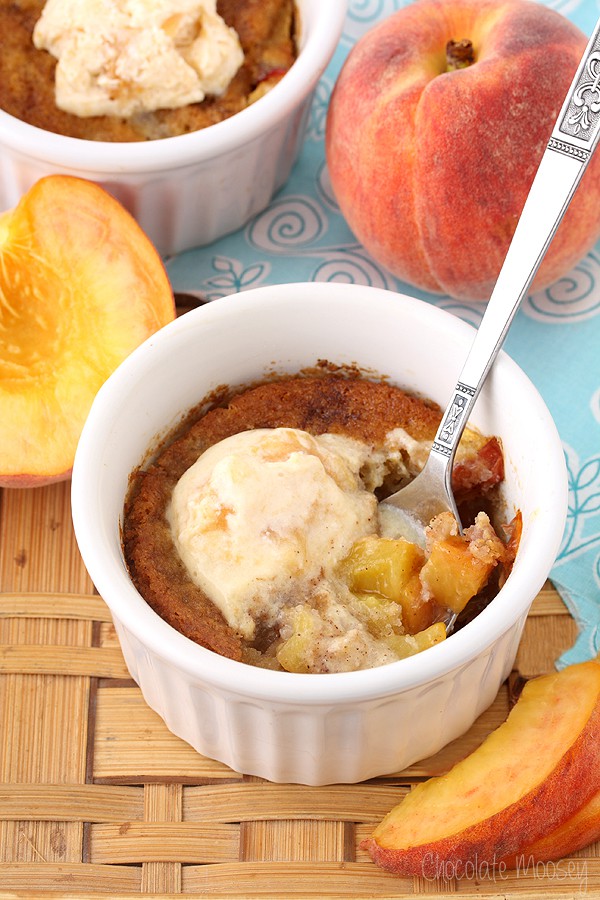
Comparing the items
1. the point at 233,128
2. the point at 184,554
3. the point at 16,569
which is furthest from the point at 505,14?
the point at 16,569

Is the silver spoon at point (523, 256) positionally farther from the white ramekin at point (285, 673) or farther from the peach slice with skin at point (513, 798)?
the peach slice with skin at point (513, 798)

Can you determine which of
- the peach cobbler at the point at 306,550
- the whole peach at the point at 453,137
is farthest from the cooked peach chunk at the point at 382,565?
the whole peach at the point at 453,137

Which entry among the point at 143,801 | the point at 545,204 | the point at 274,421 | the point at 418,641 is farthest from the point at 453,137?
the point at 143,801

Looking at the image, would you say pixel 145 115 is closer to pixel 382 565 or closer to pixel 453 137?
pixel 453 137

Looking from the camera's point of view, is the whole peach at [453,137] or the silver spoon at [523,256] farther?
the whole peach at [453,137]

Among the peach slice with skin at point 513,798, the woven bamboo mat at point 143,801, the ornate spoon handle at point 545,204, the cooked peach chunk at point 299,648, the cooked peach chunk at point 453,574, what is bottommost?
the woven bamboo mat at point 143,801

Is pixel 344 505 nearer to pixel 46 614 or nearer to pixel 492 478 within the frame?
pixel 492 478
